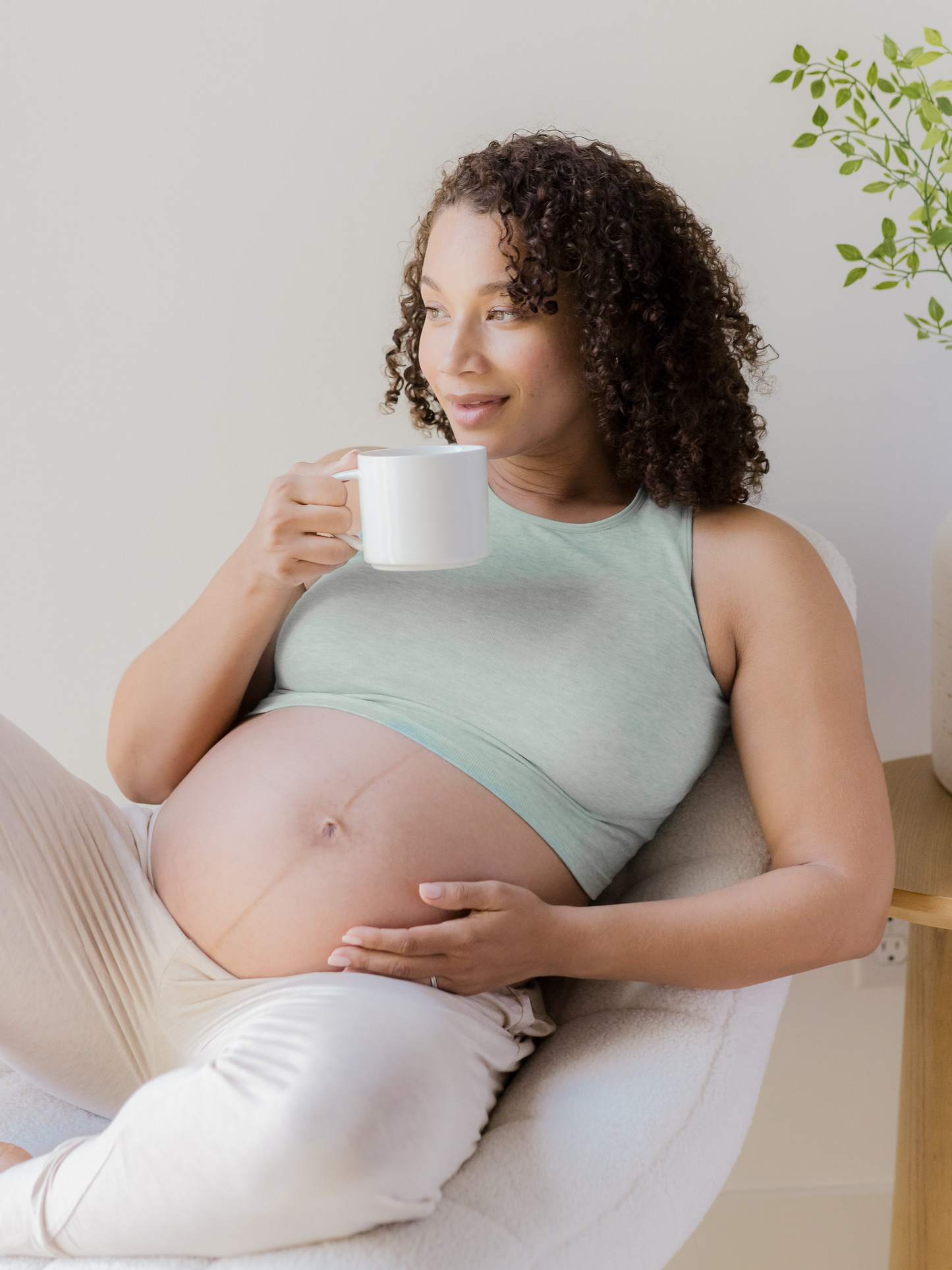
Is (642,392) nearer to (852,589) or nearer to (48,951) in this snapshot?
(852,589)

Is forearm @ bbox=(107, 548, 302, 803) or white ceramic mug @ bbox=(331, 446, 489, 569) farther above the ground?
white ceramic mug @ bbox=(331, 446, 489, 569)

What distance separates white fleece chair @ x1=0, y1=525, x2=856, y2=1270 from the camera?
70cm

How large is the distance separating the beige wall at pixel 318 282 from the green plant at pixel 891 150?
4cm

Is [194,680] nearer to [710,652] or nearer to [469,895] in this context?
[469,895]

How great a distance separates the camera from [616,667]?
1.02m

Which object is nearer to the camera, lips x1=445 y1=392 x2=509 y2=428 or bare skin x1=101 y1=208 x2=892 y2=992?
bare skin x1=101 y1=208 x2=892 y2=992

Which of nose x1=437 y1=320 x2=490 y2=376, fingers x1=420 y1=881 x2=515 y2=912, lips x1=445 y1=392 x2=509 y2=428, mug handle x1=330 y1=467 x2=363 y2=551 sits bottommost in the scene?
fingers x1=420 y1=881 x2=515 y2=912

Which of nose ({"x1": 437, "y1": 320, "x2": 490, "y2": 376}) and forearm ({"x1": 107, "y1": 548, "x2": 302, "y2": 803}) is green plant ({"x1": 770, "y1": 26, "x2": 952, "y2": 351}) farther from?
forearm ({"x1": 107, "y1": 548, "x2": 302, "y2": 803})

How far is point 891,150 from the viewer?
1.30m

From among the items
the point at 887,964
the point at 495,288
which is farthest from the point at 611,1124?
the point at 887,964

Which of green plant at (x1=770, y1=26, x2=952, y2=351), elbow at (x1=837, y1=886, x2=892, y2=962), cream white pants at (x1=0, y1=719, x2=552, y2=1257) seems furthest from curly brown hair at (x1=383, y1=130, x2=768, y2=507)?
cream white pants at (x1=0, y1=719, x2=552, y2=1257)

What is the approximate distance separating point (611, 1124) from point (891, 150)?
3.83ft

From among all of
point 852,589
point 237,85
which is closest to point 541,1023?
point 852,589

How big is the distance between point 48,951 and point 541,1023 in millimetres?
446
